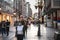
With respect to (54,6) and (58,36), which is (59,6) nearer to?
(54,6)

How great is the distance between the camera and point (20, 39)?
14523mm

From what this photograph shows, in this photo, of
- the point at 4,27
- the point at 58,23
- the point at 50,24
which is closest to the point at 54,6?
the point at 58,23

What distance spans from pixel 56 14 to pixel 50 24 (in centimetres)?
431

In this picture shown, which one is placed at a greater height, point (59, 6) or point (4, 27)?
point (59, 6)

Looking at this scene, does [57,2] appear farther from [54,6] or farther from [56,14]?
[56,14]

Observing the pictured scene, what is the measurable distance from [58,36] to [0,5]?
92.9 feet

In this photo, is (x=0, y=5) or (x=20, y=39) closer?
(x=20, y=39)

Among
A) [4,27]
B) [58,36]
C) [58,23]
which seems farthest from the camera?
[58,23]

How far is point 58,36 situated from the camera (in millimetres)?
17609

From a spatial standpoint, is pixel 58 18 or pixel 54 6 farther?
pixel 58 18

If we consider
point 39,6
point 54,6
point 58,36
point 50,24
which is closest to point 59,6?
point 54,6

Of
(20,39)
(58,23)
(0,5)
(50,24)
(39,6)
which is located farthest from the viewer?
(50,24)

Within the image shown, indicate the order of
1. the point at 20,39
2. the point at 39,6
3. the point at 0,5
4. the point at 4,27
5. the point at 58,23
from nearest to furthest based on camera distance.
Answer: the point at 20,39 → the point at 4,27 → the point at 39,6 → the point at 0,5 → the point at 58,23

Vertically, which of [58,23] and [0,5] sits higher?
[0,5]
